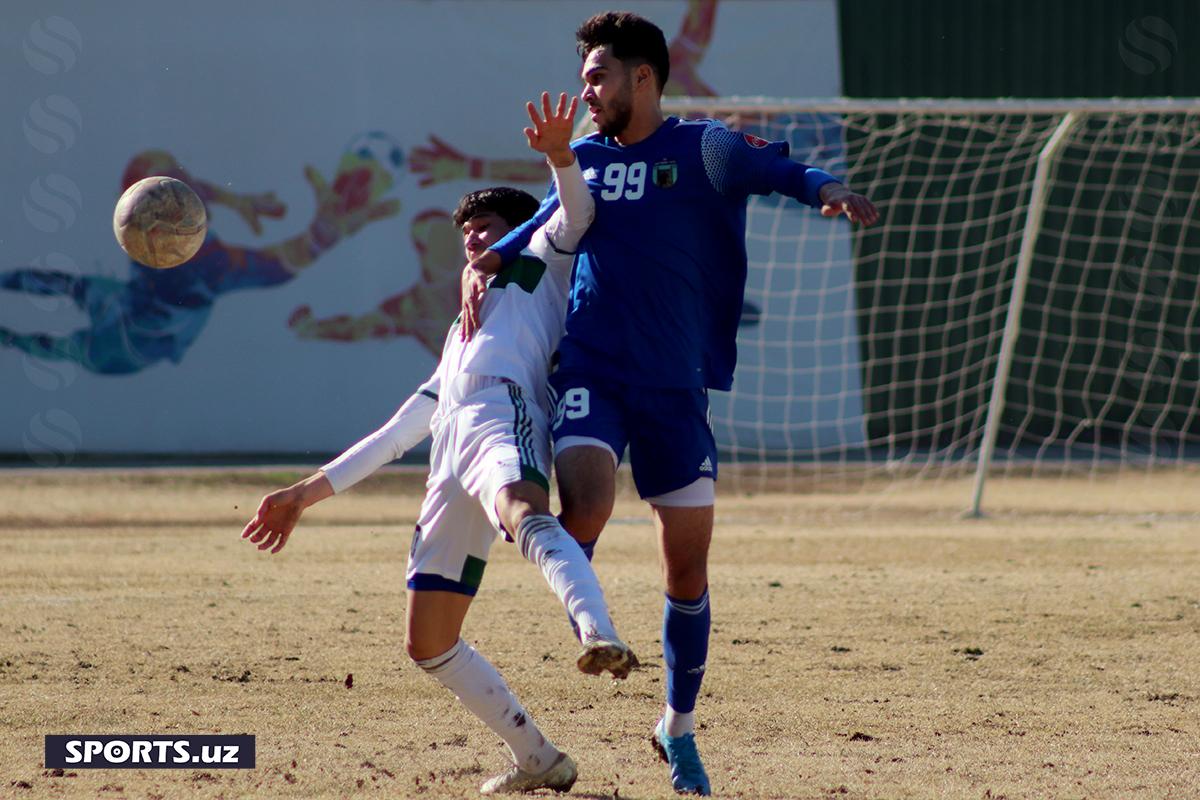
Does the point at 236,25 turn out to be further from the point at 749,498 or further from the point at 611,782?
the point at 611,782

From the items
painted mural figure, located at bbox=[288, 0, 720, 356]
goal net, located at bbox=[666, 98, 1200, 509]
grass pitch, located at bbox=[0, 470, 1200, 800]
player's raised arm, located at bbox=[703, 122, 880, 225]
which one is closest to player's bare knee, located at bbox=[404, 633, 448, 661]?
grass pitch, located at bbox=[0, 470, 1200, 800]

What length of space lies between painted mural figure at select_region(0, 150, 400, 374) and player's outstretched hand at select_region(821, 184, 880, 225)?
1459cm

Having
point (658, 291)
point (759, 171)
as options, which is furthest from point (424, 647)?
point (759, 171)

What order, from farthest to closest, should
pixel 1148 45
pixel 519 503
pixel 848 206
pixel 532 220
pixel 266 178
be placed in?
pixel 1148 45 → pixel 266 178 → pixel 532 220 → pixel 848 206 → pixel 519 503

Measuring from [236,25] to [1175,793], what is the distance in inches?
624

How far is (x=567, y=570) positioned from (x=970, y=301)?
15923mm

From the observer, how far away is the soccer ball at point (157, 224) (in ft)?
16.9

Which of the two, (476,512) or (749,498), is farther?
(749,498)

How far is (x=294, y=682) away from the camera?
227 inches

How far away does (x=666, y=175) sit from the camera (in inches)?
169

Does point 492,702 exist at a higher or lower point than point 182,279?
lower

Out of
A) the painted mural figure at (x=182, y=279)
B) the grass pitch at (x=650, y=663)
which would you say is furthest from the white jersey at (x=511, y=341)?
the painted mural figure at (x=182, y=279)

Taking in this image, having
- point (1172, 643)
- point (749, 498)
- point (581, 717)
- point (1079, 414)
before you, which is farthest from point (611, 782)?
point (1079, 414)

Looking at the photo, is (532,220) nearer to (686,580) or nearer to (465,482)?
(465,482)
